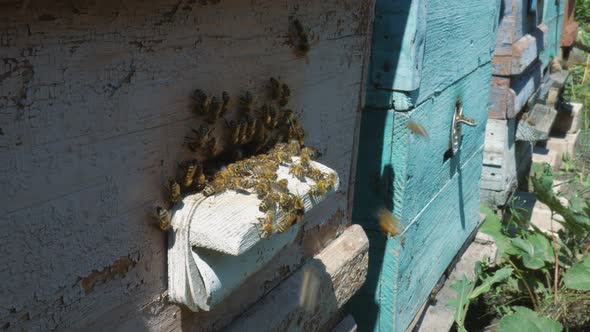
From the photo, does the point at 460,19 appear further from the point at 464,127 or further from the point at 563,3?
the point at 563,3

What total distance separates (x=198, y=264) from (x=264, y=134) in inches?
13.8

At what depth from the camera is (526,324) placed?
2.56 metres

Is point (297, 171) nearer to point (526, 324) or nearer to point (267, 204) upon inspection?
point (267, 204)

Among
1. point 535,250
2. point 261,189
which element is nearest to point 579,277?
point 535,250

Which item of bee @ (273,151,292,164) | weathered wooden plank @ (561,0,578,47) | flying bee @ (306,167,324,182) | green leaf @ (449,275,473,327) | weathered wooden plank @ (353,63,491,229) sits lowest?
green leaf @ (449,275,473,327)

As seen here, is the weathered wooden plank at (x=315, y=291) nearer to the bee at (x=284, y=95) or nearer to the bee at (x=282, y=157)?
the bee at (x=282, y=157)

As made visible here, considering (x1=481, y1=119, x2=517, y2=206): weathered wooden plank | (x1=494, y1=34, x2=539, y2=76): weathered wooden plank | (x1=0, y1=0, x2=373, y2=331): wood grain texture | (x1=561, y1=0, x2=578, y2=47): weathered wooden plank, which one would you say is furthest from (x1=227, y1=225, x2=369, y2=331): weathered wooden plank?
(x1=561, y1=0, x2=578, y2=47): weathered wooden plank

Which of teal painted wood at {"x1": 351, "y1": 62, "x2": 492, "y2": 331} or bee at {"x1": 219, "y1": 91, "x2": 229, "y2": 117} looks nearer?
bee at {"x1": 219, "y1": 91, "x2": 229, "y2": 117}

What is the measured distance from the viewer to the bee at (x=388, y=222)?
236 centimetres

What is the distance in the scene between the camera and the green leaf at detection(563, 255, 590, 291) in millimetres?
3005

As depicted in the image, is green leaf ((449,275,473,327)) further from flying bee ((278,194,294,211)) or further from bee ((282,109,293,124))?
flying bee ((278,194,294,211))

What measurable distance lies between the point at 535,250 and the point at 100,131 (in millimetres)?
3081

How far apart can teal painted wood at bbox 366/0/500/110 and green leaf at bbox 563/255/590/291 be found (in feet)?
3.89

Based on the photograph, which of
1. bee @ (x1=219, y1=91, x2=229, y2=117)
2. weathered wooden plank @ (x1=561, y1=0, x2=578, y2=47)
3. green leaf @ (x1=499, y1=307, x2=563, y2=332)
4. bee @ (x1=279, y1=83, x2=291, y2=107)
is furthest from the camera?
weathered wooden plank @ (x1=561, y1=0, x2=578, y2=47)
